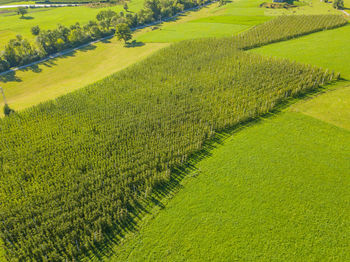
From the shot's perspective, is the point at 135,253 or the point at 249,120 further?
the point at 249,120

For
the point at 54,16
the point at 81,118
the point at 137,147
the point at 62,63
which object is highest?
the point at 54,16

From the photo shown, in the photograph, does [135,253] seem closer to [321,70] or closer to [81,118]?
[81,118]

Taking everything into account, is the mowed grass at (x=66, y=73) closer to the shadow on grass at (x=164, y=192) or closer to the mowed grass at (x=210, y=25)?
the mowed grass at (x=210, y=25)

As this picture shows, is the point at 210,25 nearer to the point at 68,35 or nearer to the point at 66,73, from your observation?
the point at 68,35

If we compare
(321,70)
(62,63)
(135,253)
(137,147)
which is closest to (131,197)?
(135,253)

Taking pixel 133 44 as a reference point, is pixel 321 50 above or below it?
below

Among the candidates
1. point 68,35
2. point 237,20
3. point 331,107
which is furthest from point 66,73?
point 237,20

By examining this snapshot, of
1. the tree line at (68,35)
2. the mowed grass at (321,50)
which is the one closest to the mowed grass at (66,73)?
the tree line at (68,35)

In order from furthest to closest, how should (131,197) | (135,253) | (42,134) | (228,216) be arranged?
1. (42,134)
2. (131,197)
3. (228,216)
4. (135,253)
